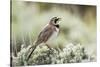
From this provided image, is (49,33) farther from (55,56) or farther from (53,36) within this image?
(55,56)

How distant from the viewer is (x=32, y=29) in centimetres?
189

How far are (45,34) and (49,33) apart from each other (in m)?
0.05

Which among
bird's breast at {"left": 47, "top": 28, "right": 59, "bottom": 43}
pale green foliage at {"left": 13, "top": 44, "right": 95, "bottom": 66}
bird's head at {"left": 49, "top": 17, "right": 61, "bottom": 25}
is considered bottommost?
pale green foliage at {"left": 13, "top": 44, "right": 95, "bottom": 66}

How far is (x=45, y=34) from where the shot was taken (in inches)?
76.4

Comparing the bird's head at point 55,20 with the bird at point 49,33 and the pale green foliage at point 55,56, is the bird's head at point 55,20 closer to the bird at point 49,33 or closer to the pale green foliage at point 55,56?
the bird at point 49,33

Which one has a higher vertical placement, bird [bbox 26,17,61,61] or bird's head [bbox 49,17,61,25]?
bird's head [bbox 49,17,61,25]

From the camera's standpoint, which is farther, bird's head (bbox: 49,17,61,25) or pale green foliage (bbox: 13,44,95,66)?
bird's head (bbox: 49,17,61,25)

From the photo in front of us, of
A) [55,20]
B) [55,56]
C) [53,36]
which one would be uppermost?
[55,20]

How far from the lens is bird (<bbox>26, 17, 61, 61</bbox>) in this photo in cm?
191

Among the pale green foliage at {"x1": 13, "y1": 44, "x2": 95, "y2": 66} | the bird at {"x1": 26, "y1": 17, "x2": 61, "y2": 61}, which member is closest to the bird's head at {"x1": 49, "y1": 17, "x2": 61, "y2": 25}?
the bird at {"x1": 26, "y1": 17, "x2": 61, "y2": 61}

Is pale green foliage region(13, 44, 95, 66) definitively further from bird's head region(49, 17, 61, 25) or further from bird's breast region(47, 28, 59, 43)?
bird's head region(49, 17, 61, 25)

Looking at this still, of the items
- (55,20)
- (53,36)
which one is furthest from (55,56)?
(55,20)
